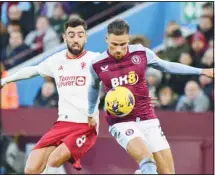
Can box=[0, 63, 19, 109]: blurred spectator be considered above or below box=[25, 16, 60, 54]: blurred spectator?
below

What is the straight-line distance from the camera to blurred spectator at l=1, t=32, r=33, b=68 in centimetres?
1691

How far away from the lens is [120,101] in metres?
10.2

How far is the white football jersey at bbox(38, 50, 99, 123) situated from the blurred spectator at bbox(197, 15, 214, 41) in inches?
178

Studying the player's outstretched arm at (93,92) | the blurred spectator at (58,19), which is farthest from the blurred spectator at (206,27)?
the player's outstretched arm at (93,92)

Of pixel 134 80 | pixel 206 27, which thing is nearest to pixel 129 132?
pixel 134 80

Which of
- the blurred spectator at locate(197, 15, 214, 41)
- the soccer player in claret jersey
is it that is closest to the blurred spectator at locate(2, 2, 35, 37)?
the blurred spectator at locate(197, 15, 214, 41)

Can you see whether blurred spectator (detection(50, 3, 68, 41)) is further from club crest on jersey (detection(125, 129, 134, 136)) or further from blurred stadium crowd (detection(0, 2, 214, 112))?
club crest on jersey (detection(125, 129, 134, 136))

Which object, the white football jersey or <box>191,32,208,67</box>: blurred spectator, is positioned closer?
the white football jersey

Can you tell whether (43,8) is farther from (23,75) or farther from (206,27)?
(23,75)

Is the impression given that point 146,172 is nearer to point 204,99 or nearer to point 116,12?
point 204,99

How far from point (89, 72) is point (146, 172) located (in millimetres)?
2175

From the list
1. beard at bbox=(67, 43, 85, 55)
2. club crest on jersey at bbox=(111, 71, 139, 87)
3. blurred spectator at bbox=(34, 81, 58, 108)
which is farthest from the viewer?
blurred spectator at bbox=(34, 81, 58, 108)

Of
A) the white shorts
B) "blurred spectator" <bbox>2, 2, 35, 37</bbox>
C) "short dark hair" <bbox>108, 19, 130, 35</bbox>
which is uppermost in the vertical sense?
"blurred spectator" <bbox>2, 2, 35, 37</bbox>

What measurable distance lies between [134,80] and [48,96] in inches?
223
